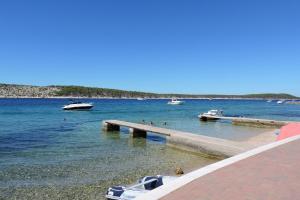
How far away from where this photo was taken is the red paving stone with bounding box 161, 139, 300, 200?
21.2ft

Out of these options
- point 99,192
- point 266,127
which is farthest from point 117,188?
point 266,127

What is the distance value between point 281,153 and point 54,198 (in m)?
7.04

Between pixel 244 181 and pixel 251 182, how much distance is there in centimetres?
14

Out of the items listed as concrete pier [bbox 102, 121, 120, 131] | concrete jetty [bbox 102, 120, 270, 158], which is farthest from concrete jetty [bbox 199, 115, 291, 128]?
concrete jetty [bbox 102, 120, 270, 158]

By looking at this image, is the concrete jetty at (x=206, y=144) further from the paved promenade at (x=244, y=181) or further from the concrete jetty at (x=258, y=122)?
the concrete jetty at (x=258, y=122)

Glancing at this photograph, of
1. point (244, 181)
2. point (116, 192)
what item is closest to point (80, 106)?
point (116, 192)

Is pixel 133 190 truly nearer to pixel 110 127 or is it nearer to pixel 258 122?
pixel 110 127

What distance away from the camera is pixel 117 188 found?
32.1 feet

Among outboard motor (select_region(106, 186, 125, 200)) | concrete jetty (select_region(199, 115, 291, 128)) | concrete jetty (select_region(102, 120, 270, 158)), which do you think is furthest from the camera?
concrete jetty (select_region(199, 115, 291, 128))

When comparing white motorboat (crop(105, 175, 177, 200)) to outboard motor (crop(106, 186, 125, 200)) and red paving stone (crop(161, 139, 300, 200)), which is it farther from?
red paving stone (crop(161, 139, 300, 200))

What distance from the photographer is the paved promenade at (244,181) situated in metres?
6.46

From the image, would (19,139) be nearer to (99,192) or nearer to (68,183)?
(68,183)

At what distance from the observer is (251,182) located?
24.3 ft

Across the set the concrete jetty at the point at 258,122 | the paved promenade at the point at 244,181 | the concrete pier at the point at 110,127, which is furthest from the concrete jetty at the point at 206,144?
the concrete jetty at the point at 258,122
